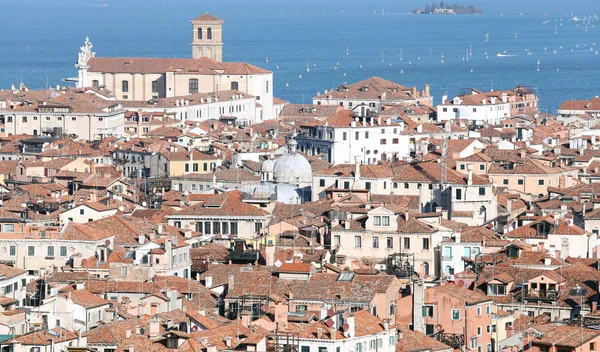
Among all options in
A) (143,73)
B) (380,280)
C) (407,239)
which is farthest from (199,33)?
(380,280)

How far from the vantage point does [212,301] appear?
31.8 meters

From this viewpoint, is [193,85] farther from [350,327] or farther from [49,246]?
[350,327]

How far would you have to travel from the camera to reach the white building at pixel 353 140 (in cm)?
6156

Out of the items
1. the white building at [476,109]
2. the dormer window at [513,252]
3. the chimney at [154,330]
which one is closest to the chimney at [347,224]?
the dormer window at [513,252]

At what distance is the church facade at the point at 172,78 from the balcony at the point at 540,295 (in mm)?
58932

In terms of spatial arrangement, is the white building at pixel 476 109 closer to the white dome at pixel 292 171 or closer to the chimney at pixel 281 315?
the white dome at pixel 292 171

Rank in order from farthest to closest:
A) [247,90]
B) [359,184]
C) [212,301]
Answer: [247,90] → [359,184] → [212,301]

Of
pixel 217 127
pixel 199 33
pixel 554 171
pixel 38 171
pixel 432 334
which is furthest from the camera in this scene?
pixel 199 33

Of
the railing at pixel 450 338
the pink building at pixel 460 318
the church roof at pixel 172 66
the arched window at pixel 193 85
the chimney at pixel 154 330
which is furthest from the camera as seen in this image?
the church roof at pixel 172 66

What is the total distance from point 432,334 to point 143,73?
2624 inches

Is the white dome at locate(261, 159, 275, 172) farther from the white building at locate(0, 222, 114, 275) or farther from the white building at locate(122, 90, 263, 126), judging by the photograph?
the white building at locate(122, 90, 263, 126)

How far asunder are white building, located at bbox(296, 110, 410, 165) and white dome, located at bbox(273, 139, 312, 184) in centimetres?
883

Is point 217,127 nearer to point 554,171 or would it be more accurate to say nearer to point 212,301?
point 554,171

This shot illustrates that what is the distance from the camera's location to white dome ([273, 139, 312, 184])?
51000 mm
